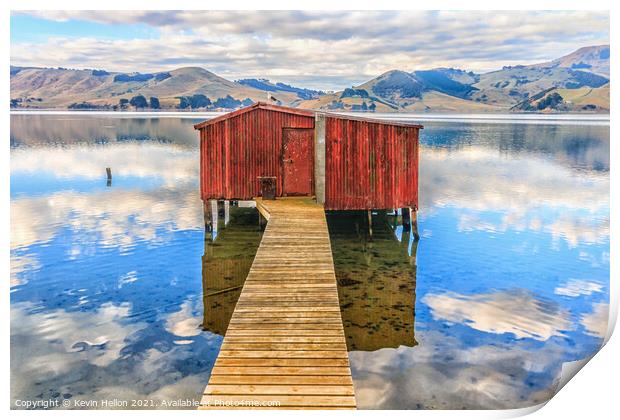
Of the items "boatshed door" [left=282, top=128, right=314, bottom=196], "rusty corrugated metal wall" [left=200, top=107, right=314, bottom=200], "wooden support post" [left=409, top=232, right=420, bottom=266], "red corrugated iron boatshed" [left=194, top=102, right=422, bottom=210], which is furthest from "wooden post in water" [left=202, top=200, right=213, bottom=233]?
"wooden support post" [left=409, top=232, right=420, bottom=266]

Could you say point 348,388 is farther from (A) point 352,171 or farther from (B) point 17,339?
(A) point 352,171

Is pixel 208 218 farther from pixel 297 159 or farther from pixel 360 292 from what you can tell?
pixel 360 292

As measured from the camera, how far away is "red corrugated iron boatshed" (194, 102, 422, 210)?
80.4 feet

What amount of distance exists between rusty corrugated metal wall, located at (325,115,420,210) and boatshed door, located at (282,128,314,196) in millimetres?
1270

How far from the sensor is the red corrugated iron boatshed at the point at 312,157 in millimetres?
24500

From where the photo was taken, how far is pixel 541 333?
618 inches

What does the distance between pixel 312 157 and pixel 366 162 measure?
2567mm

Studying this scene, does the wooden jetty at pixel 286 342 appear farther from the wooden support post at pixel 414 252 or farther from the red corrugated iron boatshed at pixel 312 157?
the red corrugated iron boatshed at pixel 312 157

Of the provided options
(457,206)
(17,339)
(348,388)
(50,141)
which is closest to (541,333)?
(348,388)

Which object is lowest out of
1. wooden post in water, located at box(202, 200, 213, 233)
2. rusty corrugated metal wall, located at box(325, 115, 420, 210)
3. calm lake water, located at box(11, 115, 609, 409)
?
calm lake water, located at box(11, 115, 609, 409)

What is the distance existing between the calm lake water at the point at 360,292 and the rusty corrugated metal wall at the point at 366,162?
2.21 m

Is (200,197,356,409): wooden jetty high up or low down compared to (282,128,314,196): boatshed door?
down

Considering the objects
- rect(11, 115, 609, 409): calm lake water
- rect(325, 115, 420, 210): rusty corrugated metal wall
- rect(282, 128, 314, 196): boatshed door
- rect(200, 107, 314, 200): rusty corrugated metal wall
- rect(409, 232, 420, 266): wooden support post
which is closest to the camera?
rect(11, 115, 609, 409): calm lake water

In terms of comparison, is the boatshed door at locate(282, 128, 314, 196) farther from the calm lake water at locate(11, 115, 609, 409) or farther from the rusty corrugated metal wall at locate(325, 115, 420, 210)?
the calm lake water at locate(11, 115, 609, 409)
